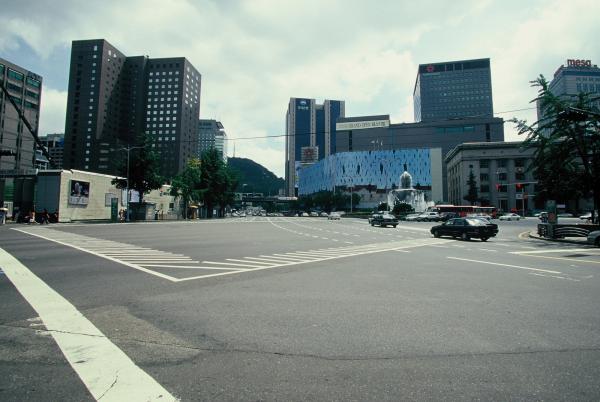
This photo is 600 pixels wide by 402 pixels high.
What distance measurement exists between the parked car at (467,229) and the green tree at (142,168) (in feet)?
129

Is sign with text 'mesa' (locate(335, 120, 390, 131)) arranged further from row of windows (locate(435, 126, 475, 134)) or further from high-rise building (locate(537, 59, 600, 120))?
high-rise building (locate(537, 59, 600, 120))

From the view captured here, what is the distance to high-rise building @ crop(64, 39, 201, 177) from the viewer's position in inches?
5295

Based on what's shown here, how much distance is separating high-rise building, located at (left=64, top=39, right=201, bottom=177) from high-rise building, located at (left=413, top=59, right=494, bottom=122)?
123 meters

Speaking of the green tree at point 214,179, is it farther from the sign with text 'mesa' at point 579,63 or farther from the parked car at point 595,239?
the sign with text 'mesa' at point 579,63

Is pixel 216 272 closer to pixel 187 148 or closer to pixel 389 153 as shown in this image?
pixel 389 153

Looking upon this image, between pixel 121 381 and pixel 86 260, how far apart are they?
886cm

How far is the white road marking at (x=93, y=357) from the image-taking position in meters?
2.77

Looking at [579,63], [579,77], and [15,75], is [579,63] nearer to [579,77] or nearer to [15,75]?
[579,77]

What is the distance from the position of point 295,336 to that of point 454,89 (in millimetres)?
195727

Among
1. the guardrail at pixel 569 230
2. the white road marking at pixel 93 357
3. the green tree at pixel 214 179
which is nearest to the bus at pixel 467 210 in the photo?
the guardrail at pixel 569 230

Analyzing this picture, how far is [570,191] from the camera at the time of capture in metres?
29.2

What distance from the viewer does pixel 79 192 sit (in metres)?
42.3

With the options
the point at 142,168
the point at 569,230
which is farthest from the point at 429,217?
the point at 142,168

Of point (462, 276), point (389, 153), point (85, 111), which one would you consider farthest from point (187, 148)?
point (462, 276)
